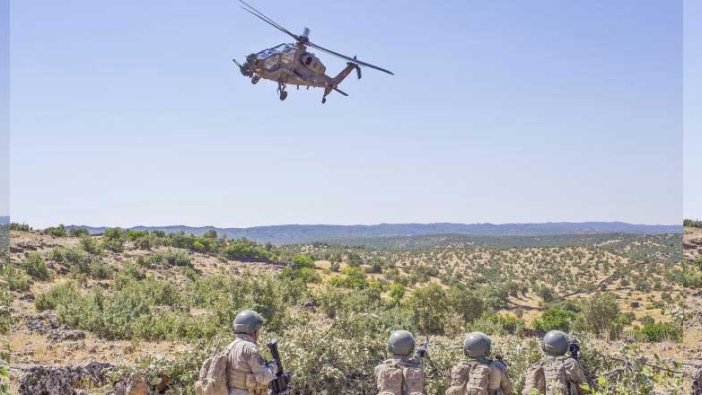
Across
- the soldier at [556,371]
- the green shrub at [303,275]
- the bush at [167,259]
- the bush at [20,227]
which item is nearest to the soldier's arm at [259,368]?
the soldier at [556,371]

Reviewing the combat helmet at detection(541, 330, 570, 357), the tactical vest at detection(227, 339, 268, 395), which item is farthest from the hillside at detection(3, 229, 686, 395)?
the tactical vest at detection(227, 339, 268, 395)

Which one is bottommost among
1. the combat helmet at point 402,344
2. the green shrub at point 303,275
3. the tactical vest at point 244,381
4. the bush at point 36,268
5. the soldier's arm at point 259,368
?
the green shrub at point 303,275

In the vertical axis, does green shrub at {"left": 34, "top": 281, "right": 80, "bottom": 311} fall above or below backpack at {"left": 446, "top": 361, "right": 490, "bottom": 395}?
below

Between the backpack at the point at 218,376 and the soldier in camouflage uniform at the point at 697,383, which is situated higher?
the backpack at the point at 218,376

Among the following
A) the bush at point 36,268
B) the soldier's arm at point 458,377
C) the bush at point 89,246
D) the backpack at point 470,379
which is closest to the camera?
the backpack at point 470,379

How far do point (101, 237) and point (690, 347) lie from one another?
31.8 metres

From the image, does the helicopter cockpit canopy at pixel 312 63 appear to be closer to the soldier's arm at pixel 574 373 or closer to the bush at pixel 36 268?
the soldier's arm at pixel 574 373

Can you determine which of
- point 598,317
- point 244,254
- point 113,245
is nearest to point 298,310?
point 598,317

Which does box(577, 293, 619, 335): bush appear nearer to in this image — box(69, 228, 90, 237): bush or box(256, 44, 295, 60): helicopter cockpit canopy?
box(256, 44, 295, 60): helicopter cockpit canopy

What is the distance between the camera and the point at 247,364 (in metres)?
8.03

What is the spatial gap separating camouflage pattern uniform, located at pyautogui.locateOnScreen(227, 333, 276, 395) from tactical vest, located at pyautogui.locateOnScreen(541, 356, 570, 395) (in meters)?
3.21

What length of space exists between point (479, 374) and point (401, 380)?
90 cm

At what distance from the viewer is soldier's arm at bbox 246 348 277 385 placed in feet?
26.1

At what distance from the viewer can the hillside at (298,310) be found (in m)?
10.8
